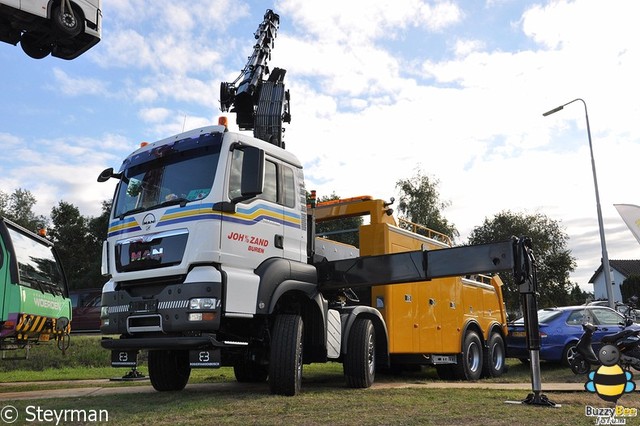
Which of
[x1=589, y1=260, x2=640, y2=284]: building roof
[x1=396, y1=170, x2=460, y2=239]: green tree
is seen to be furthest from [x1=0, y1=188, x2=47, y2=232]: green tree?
[x1=589, y1=260, x2=640, y2=284]: building roof

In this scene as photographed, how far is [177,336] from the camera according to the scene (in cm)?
654

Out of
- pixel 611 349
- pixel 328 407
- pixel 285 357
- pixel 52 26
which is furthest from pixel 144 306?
pixel 52 26

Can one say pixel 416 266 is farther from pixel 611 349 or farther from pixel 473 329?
pixel 473 329

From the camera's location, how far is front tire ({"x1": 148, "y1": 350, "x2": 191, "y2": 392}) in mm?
8695

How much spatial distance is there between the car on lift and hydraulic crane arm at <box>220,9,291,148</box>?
3.24 metres

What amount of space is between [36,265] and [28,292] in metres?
0.88

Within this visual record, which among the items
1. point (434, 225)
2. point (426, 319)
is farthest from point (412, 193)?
point (426, 319)

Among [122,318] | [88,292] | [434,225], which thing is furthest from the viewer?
[434,225]

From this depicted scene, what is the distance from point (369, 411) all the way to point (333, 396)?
134 centimetres

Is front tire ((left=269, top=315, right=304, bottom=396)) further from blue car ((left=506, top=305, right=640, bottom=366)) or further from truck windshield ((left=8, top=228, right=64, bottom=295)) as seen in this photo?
blue car ((left=506, top=305, right=640, bottom=366))

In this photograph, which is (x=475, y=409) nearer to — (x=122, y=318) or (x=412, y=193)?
(x=122, y=318)

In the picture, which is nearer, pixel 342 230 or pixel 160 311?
pixel 160 311

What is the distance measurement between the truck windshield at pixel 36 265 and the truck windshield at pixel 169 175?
357cm

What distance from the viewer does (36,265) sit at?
10.6 meters
